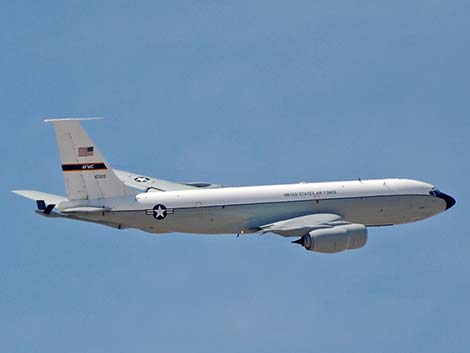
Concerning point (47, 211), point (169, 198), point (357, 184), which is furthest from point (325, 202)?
point (47, 211)

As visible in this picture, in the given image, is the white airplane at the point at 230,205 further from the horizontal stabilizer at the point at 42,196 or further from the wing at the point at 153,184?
the wing at the point at 153,184

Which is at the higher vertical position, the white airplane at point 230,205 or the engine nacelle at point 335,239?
the white airplane at point 230,205

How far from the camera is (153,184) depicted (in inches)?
5581

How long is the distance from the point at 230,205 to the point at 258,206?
2080 mm

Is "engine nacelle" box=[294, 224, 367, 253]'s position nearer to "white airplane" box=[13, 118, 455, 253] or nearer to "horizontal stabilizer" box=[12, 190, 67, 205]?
"white airplane" box=[13, 118, 455, 253]

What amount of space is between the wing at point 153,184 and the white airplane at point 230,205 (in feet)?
14.4

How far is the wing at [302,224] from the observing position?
129 m

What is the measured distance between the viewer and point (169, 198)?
130000 millimetres

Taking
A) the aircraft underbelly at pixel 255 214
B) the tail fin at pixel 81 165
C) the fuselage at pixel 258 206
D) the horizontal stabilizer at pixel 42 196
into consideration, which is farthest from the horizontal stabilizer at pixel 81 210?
the horizontal stabilizer at pixel 42 196

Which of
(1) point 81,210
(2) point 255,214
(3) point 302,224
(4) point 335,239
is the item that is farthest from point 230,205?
(1) point 81,210

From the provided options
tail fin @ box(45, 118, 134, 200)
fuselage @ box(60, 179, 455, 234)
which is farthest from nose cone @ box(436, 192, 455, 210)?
tail fin @ box(45, 118, 134, 200)

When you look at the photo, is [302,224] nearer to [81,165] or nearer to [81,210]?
[81,210]

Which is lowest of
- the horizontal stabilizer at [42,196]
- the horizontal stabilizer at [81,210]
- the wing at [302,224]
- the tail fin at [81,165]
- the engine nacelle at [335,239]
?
the engine nacelle at [335,239]

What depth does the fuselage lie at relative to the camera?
12925 cm
